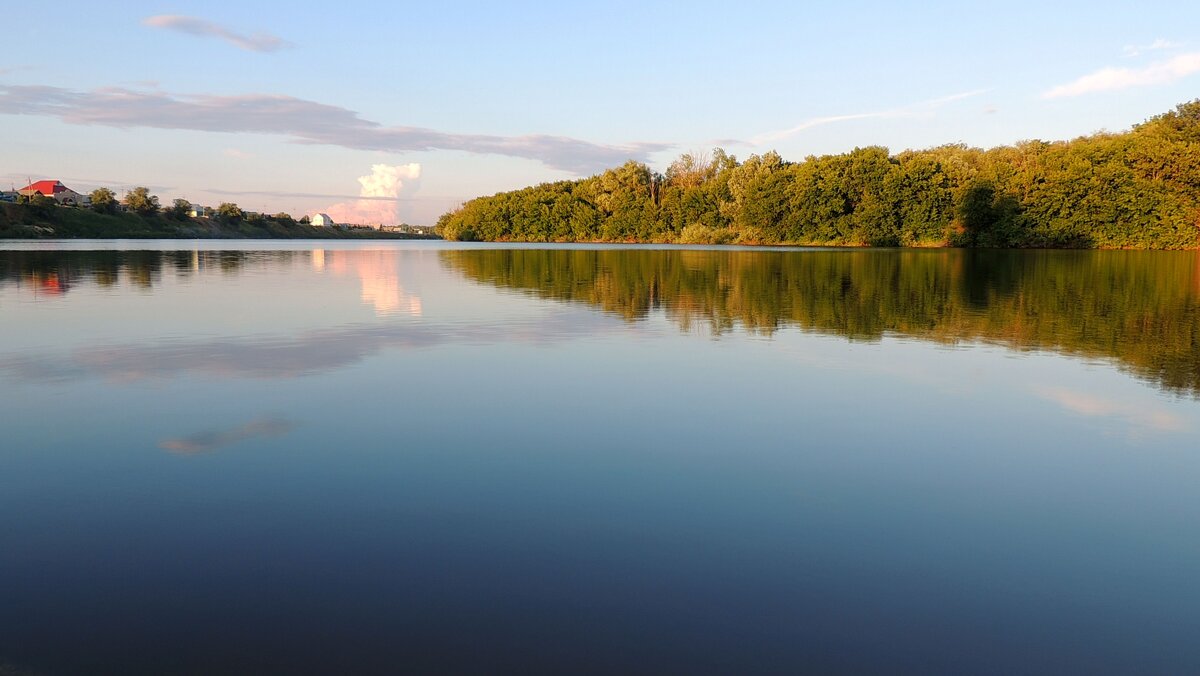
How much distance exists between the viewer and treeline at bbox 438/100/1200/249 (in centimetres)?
9081

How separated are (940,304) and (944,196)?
8341 centimetres

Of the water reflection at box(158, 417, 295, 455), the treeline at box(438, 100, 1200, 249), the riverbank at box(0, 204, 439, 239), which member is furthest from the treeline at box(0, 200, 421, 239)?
the water reflection at box(158, 417, 295, 455)

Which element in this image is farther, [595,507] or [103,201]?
[103,201]

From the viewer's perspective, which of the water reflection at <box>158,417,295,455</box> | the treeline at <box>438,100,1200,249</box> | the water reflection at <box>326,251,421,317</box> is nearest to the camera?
the water reflection at <box>158,417,295,455</box>

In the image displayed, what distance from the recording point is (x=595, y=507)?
7.12 metres

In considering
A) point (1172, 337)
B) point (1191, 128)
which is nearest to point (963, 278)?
point (1172, 337)

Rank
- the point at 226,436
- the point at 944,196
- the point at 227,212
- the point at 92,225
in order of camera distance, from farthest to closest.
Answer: the point at 227,212
the point at 92,225
the point at 944,196
the point at 226,436

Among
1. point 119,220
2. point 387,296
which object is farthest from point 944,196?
point 119,220

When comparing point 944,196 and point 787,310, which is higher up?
point 944,196

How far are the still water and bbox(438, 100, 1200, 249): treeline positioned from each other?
8980cm

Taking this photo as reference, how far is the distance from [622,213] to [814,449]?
12881 centimetres

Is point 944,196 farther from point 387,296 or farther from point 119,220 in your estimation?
point 119,220

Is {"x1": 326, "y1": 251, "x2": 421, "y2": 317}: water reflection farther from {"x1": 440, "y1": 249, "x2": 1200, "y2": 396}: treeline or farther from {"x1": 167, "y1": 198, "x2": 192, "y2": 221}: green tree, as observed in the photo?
{"x1": 167, "y1": 198, "x2": 192, "y2": 221}: green tree

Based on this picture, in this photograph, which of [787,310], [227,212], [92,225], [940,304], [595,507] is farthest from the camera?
[227,212]
